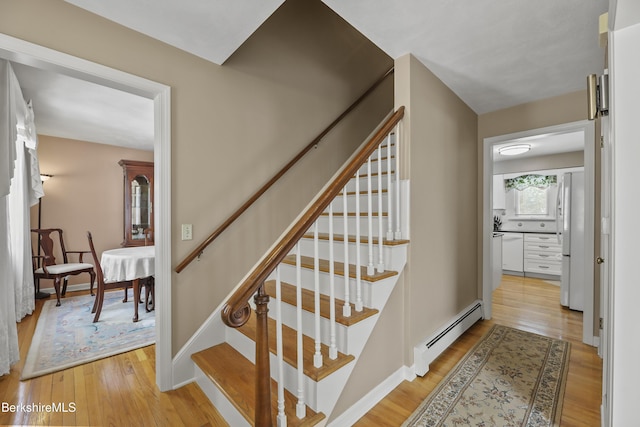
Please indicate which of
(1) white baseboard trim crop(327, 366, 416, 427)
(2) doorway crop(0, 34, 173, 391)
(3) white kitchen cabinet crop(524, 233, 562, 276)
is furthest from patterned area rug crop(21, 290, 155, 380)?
(3) white kitchen cabinet crop(524, 233, 562, 276)

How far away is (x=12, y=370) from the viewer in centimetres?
208

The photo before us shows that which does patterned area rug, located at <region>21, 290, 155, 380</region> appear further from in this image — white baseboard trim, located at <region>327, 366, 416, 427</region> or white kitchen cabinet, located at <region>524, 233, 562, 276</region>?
white kitchen cabinet, located at <region>524, 233, 562, 276</region>

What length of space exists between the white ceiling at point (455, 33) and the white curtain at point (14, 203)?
0.64 metres

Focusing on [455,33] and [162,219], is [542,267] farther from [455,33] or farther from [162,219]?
[162,219]

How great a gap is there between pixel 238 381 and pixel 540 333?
9.50 ft

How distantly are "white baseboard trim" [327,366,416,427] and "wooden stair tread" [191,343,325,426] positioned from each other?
0.26 meters

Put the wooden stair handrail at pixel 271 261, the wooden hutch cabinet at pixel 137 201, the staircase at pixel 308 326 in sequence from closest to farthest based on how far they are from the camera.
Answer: the wooden stair handrail at pixel 271 261 < the staircase at pixel 308 326 < the wooden hutch cabinet at pixel 137 201

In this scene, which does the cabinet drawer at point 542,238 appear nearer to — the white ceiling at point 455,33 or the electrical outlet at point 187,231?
the white ceiling at point 455,33

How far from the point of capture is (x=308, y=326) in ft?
5.62

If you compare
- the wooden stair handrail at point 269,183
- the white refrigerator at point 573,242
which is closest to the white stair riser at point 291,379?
the wooden stair handrail at point 269,183

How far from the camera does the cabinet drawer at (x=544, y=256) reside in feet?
16.1

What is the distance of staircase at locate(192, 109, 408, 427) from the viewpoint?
121cm

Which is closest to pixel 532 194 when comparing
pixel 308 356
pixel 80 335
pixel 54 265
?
pixel 308 356

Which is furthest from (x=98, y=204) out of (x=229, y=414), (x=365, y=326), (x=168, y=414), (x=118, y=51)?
(x=365, y=326)
